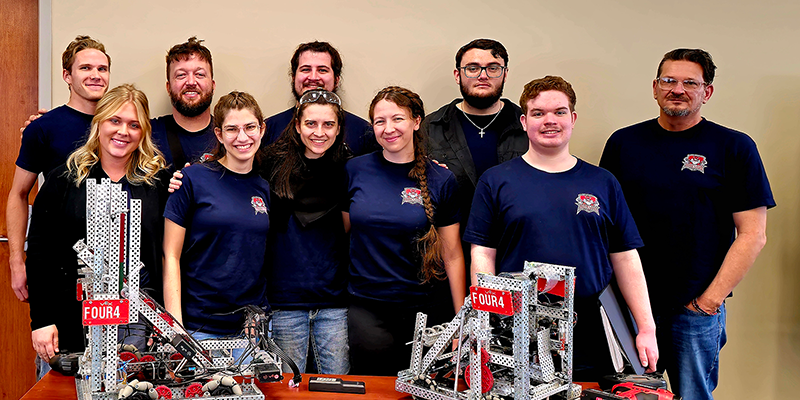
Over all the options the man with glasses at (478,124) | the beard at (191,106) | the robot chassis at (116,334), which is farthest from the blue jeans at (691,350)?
the beard at (191,106)

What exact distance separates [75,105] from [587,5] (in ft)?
10.8

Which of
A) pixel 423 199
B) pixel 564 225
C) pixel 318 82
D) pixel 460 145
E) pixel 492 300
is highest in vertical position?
pixel 318 82

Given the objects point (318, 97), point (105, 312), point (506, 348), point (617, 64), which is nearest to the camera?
point (105, 312)

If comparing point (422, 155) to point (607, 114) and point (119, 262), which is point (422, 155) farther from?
point (607, 114)

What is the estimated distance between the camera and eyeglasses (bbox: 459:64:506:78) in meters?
3.46

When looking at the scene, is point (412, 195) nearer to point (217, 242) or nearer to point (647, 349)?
point (217, 242)

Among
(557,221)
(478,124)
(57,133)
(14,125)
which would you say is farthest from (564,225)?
(14,125)

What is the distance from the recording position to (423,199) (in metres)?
2.89

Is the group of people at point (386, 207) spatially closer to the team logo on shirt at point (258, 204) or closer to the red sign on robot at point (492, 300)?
the team logo on shirt at point (258, 204)

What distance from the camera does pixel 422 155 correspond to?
2.98 metres

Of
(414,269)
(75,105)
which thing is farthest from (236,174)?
(75,105)

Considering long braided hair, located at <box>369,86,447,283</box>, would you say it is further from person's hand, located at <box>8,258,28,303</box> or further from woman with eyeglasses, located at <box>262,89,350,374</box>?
person's hand, located at <box>8,258,28,303</box>

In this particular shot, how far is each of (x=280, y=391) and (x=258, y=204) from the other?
0.92 metres

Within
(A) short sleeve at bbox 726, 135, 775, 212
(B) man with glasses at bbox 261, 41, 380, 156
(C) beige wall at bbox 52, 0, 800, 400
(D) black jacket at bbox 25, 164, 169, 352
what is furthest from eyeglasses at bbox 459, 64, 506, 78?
(D) black jacket at bbox 25, 164, 169, 352
